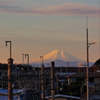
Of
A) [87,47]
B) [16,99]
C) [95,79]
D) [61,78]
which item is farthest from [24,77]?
[61,78]

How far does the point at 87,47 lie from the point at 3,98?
15512 mm

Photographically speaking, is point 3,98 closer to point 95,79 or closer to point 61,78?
point 95,79

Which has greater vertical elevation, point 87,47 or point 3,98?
point 87,47

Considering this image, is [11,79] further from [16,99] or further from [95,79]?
[95,79]

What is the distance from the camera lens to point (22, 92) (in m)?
41.6

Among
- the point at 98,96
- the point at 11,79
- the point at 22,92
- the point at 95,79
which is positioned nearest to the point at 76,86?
the point at 95,79

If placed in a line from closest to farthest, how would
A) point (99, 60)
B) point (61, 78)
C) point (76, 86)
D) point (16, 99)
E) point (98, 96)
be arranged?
point (16, 99)
point (98, 96)
point (76, 86)
point (61, 78)
point (99, 60)

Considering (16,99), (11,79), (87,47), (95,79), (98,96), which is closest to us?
(11,79)

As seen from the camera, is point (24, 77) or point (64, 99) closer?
point (24, 77)

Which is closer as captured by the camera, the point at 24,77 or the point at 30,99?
the point at 24,77

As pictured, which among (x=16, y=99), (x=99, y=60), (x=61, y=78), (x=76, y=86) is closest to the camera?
(x=16, y=99)

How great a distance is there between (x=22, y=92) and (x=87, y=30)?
45.0 ft

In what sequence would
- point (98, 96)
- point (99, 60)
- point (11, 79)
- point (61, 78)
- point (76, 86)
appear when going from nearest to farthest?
point (11, 79) < point (98, 96) < point (76, 86) < point (61, 78) < point (99, 60)

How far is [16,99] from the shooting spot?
1598 inches
